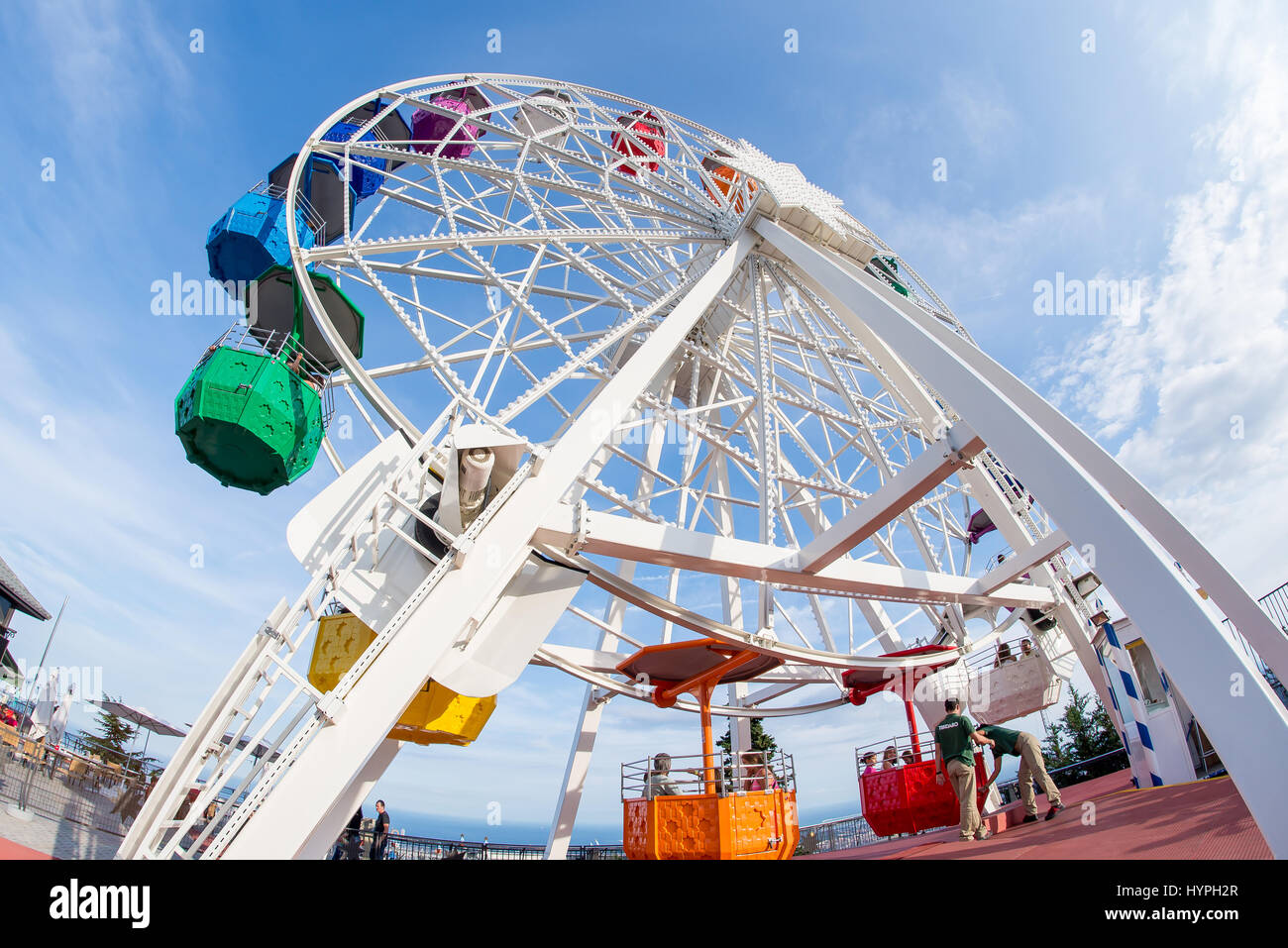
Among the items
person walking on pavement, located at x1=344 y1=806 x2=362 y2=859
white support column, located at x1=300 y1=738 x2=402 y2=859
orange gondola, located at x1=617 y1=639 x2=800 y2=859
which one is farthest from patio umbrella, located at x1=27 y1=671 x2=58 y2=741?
orange gondola, located at x1=617 y1=639 x2=800 y2=859

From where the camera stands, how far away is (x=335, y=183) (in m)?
12.0

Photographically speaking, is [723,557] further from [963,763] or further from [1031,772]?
[1031,772]

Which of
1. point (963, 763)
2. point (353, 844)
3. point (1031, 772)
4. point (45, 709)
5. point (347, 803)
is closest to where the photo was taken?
point (963, 763)

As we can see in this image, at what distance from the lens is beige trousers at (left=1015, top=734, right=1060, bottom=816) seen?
8.03 m

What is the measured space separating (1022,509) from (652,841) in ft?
30.0

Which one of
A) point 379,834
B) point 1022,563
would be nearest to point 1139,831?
point 1022,563

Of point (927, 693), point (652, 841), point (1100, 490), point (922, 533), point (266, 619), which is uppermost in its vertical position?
point (922, 533)

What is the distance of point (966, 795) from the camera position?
7816mm

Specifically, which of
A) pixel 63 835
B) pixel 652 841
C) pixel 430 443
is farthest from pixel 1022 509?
pixel 63 835

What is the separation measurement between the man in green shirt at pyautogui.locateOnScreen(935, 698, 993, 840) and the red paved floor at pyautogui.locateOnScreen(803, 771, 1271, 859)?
0.22 m

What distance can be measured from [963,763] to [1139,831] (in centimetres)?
223
